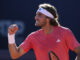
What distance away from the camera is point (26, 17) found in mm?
9016

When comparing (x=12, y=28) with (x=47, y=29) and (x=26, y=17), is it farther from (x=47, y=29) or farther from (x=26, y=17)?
(x=26, y=17)

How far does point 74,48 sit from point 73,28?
3.69m

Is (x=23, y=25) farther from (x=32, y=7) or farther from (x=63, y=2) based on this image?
(x=63, y=2)

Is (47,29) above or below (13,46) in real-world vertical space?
above

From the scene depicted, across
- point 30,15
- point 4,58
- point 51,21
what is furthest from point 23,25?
point 51,21

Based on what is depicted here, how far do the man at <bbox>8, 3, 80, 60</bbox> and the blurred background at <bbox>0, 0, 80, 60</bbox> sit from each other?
343 centimetres

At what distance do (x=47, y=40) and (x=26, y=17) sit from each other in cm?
383

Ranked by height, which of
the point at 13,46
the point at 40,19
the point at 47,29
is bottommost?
the point at 13,46

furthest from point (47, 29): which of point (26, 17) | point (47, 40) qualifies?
point (26, 17)

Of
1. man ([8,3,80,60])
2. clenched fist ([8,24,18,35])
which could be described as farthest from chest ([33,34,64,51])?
clenched fist ([8,24,18,35])

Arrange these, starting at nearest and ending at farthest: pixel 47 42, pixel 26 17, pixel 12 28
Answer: pixel 12 28 < pixel 47 42 < pixel 26 17

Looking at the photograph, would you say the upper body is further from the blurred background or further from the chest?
the blurred background

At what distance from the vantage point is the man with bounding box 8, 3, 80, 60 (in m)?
5.13

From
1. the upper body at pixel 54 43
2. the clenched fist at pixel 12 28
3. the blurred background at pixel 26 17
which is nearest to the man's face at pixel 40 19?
the upper body at pixel 54 43
